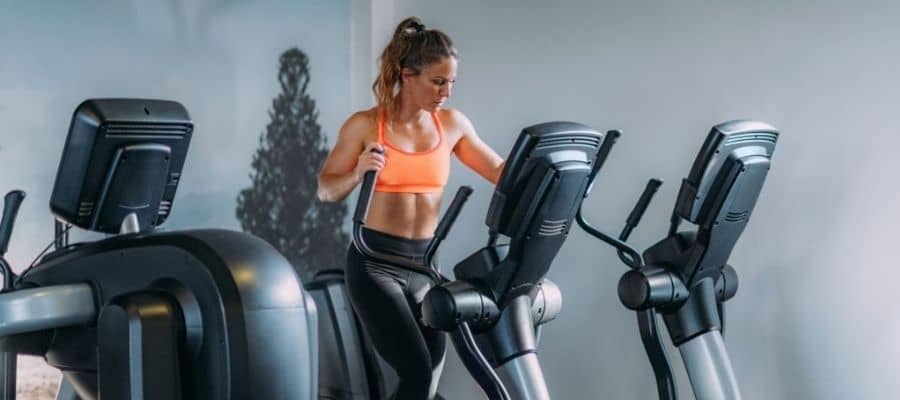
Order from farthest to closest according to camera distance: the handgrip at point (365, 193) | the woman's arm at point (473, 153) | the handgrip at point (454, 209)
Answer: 1. the woman's arm at point (473, 153)
2. the handgrip at point (365, 193)
3. the handgrip at point (454, 209)

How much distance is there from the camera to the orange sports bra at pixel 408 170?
11.9 feet

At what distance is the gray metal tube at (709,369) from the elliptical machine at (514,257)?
25.5 inches

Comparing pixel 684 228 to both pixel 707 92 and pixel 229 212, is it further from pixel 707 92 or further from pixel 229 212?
pixel 229 212

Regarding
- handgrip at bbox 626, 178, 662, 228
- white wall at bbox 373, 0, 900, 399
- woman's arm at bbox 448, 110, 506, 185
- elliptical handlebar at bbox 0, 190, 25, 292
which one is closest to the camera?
elliptical handlebar at bbox 0, 190, 25, 292

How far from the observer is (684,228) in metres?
4.48

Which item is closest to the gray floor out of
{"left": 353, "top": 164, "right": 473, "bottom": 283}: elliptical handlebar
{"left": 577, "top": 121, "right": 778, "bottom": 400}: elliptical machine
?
{"left": 353, "top": 164, "right": 473, "bottom": 283}: elliptical handlebar

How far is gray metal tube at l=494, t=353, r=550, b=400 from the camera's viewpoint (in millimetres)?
3285

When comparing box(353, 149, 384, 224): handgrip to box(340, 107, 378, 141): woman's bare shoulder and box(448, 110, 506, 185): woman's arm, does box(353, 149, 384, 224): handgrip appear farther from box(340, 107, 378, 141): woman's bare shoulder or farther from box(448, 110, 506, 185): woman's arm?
box(448, 110, 506, 185): woman's arm

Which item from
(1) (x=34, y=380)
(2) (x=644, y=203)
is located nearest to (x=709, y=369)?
(2) (x=644, y=203)

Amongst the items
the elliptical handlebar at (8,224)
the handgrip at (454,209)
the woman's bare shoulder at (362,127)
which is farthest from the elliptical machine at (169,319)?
the woman's bare shoulder at (362,127)

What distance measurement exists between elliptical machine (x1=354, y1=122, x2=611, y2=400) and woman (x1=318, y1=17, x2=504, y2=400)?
0.29m

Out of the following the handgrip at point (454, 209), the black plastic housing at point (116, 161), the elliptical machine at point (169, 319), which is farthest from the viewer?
the handgrip at point (454, 209)

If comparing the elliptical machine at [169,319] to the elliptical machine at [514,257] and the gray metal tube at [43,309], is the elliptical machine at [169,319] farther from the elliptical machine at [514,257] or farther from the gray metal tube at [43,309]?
the elliptical machine at [514,257]

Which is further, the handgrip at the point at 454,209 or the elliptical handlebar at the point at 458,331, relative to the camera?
the elliptical handlebar at the point at 458,331
